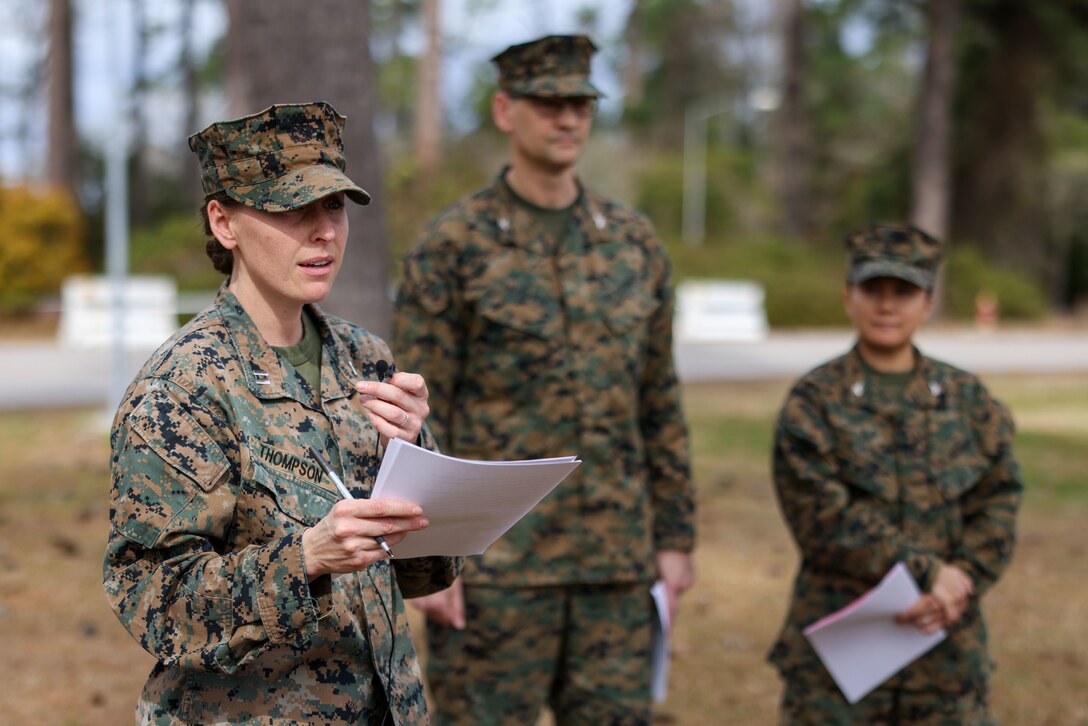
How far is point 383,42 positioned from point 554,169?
4485 cm

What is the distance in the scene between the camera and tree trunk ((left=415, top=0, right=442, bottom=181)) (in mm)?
25359

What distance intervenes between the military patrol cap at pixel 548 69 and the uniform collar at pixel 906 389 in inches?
43.5

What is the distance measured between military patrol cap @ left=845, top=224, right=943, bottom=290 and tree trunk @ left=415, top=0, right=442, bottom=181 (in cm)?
2180

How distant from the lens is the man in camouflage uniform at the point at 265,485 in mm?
2045

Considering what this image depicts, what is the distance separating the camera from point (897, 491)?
3732 millimetres

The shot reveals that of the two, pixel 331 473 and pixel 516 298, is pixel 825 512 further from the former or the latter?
pixel 331 473

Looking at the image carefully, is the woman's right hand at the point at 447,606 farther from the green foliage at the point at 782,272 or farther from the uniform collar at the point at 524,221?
the green foliage at the point at 782,272

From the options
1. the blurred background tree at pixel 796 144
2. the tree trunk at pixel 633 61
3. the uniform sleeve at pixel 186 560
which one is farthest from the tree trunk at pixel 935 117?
the uniform sleeve at pixel 186 560

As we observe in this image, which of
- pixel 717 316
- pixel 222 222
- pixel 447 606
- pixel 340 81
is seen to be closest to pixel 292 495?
pixel 222 222

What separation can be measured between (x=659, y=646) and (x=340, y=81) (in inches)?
151

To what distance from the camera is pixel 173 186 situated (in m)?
40.9

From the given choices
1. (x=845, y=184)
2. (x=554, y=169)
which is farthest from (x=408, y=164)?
(x=554, y=169)

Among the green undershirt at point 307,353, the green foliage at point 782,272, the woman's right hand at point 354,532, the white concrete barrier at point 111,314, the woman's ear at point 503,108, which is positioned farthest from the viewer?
the green foliage at point 782,272

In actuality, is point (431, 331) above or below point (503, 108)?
below
